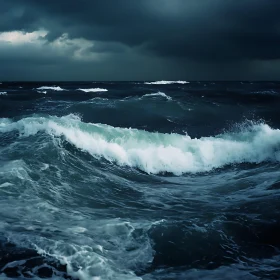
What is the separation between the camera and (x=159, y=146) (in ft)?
50.6

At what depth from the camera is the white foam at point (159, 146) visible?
44.1 ft

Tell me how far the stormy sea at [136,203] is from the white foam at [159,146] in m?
Answer: 0.05

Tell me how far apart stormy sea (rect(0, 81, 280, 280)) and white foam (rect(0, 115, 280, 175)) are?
0.16ft

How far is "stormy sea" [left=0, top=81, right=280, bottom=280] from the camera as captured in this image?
5180 millimetres

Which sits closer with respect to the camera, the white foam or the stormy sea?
the stormy sea

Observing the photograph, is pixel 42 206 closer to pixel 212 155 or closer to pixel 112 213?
pixel 112 213

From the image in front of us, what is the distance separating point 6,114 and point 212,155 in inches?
610

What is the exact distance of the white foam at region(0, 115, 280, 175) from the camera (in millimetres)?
13445

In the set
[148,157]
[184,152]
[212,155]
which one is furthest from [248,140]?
[148,157]

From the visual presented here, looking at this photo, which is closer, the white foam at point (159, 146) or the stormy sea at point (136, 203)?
the stormy sea at point (136, 203)

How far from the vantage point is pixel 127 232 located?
642 centimetres

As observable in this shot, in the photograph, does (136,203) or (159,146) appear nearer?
(136,203)

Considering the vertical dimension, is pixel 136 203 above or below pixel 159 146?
below

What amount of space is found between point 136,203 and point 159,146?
23.7 ft
